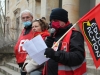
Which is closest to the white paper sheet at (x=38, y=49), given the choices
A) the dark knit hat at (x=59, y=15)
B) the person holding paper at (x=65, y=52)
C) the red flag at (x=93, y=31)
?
the person holding paper at (x=65, y=52)

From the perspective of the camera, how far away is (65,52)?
2.34 meters

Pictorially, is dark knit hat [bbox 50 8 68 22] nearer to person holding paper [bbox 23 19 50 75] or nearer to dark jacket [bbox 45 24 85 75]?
dark jacket [bbox 45 24 85 75]

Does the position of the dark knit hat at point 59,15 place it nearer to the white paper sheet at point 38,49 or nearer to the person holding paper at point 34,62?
the white paper sheet at point 38,49

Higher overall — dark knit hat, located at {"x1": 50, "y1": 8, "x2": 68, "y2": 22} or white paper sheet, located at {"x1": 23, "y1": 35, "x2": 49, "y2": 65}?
dark knit hat, located at {"x1": 50, "y1": 8, "x2": 68, "y2": 22}

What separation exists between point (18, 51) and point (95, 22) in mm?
1713

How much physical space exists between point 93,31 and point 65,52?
503 millimetres

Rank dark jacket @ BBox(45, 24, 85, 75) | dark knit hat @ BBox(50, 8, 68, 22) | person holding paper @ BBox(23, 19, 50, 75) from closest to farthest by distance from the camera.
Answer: dark jacket @ BBox(45, 24, 85, 75)
dark knit hat @ BBox(50, 8, 68, 22)
person holding paper @ BBox(23, 19, 50, 75)

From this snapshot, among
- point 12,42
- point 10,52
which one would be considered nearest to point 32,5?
point 12,42

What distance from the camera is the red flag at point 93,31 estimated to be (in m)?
2.59

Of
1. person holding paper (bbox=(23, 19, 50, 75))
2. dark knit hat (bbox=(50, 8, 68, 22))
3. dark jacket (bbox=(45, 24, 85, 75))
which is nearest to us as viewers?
dark jacket (bbox=(45, 24, 85, 75))

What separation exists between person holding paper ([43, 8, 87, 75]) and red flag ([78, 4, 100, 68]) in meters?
0.18

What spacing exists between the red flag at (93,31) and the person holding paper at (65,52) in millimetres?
176

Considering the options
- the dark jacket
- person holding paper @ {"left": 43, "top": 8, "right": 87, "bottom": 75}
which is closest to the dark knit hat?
person holding paper @ {"left": 43, "top": 8, "right": 87, "bottom": 75}

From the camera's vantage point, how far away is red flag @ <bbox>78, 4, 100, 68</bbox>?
2586mm
